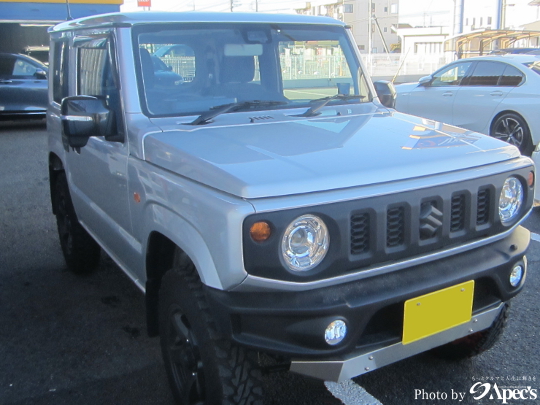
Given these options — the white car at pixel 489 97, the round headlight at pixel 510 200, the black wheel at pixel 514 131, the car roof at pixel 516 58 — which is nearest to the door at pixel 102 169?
the round headlight at pixel 510 200

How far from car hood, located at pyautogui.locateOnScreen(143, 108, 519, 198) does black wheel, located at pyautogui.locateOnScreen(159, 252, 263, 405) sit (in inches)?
18.0

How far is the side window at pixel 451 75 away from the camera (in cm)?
909

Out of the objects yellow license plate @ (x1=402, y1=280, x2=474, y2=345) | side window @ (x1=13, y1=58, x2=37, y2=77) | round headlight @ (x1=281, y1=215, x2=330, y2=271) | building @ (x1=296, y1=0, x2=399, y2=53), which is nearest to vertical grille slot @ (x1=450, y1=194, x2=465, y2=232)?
yellow license plate @ (x1=402, y1=280, x2=474, y2=345)

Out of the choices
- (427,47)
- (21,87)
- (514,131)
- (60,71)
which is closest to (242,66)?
(60,71)

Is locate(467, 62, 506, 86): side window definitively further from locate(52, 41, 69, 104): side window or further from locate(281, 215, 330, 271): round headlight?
locate(281, 215, 330, 271): round headlight

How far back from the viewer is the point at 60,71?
4.20 meters

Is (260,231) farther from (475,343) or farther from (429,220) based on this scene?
(475,343)

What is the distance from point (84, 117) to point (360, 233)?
154 cm

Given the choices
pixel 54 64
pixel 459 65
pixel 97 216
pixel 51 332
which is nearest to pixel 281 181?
pixel 97 216

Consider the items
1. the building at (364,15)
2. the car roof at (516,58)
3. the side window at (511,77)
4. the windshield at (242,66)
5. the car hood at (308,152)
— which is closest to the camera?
the car hood at (308,152)

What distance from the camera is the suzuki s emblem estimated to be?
7.32 ft

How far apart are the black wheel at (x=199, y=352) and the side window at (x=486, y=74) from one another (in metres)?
7.44

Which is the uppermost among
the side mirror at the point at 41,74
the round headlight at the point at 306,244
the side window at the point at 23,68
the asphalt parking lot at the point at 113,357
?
the side window at the point at 23,68

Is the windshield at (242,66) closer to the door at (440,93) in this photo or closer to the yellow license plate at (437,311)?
the yellow license plate at (437,311)
